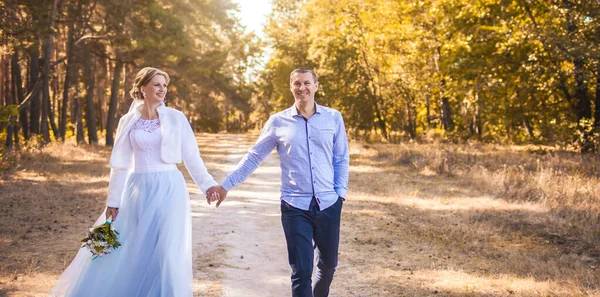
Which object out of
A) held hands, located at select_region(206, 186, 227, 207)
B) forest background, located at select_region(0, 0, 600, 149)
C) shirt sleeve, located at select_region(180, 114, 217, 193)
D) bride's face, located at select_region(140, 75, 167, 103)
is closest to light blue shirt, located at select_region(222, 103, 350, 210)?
held hands, located at select_region(206, 186, 227, 207)

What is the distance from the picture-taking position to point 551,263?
7008 millimetres

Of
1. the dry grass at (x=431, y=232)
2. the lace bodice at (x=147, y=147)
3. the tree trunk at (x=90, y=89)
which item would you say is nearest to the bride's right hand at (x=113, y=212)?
the lace bodice at (x=147, y=147)

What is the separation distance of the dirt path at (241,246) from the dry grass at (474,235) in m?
0.95

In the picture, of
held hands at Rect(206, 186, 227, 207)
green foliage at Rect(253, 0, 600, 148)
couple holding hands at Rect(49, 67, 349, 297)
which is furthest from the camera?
green foliage at Rect(253, 0, 600, 148)

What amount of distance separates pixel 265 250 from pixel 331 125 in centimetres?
372

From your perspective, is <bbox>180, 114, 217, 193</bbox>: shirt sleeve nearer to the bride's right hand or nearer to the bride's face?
the bride's face

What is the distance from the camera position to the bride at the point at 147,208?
16.5 ft

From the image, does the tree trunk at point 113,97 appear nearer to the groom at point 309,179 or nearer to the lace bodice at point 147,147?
the lace bodice at point 147,147

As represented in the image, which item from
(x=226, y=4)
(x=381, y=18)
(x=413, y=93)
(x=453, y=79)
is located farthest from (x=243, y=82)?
(x=453, y=79)

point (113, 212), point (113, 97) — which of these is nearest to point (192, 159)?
point (113, 212)

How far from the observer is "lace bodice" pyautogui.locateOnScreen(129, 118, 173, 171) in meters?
5.24

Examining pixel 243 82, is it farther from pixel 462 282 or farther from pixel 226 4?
pixel 462 282

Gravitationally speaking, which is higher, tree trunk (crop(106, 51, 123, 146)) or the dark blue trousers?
tree trunk (crop(106, 51, 123, 146))

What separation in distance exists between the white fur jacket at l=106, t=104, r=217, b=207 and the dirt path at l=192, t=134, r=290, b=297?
149 centimetres
